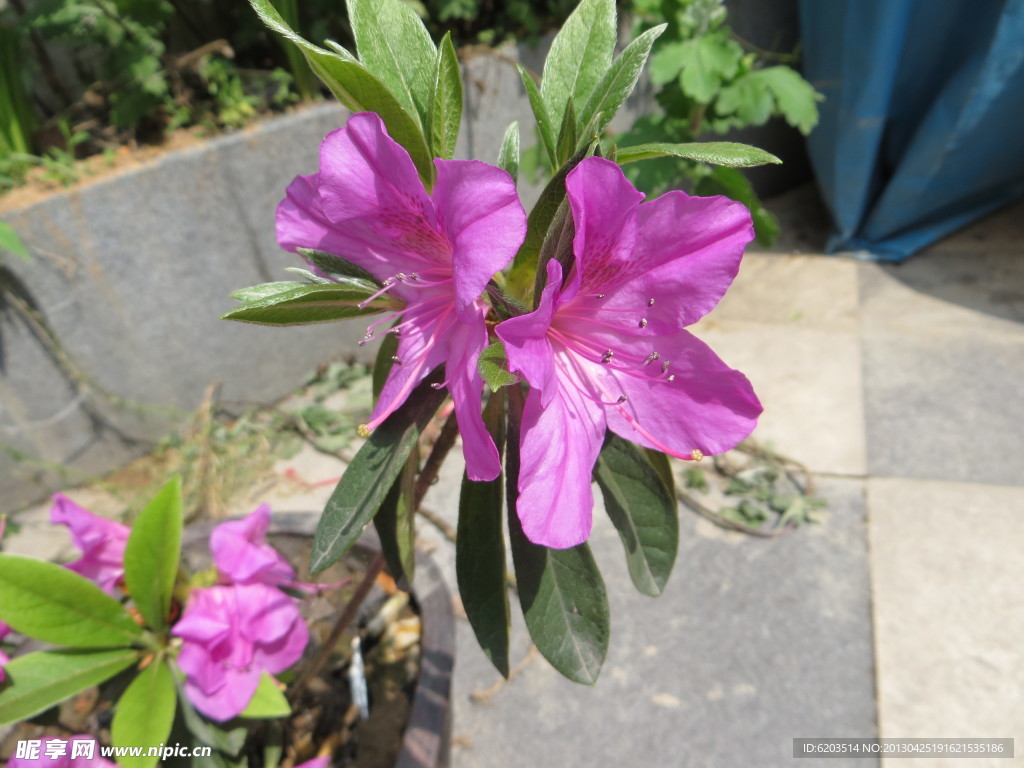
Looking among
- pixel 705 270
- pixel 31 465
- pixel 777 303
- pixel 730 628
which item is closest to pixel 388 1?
pixel 705 270

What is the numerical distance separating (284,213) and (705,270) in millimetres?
339

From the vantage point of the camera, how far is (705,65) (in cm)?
182

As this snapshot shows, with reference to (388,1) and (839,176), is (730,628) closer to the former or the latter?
(388,1)

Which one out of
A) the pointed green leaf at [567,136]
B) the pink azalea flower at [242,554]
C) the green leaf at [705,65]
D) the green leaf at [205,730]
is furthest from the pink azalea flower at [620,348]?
the green leaf at [705,65]

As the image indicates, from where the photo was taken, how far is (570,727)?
146 centimetres

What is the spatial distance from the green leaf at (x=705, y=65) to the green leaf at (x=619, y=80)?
136 centimetres

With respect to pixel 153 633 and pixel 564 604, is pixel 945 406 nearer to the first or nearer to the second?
pixel 564 604

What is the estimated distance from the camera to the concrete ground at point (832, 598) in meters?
1.43

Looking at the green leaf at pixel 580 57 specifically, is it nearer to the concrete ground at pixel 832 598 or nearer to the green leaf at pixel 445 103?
the green leaf at pixel 445 103

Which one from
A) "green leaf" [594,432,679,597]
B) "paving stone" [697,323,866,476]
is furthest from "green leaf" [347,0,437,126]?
"paving stone" [697,323,866,476]

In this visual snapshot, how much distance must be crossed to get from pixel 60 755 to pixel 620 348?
2.14 ft

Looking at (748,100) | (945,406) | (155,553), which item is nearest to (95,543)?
(155,553)

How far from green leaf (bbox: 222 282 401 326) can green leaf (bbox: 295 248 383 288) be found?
0.02 metres

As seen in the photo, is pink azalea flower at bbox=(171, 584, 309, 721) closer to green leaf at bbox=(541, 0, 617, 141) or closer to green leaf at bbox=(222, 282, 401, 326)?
green leaf at bbox=(222, 282, 401, 326)
